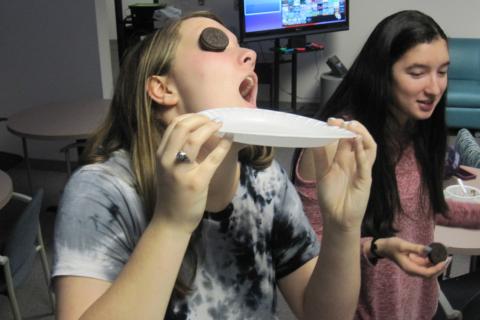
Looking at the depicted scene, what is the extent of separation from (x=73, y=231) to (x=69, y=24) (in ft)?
10.3

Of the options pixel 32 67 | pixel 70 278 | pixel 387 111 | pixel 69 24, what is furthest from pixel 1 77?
pixel 70 278

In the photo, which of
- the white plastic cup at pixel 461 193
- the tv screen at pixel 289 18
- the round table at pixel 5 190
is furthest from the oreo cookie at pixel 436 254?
the tv screen at pixel 289 18

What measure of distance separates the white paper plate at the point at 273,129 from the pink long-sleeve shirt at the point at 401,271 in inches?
19.1

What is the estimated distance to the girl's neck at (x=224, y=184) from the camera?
0.78m

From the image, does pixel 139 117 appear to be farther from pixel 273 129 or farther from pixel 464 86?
pixel 464 86

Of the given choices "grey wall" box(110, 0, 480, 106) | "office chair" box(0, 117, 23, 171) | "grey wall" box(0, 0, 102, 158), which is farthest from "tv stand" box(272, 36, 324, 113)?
"office chair" box(0, 117, 23, 171)

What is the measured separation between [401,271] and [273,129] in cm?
74

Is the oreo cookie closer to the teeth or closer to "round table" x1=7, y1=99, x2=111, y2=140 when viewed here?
the teeth

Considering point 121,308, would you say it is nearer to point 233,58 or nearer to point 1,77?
point 233,58

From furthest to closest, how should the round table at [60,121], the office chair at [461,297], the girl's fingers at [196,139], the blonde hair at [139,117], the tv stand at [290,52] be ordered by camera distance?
the tv stand at [290,52] → the round table at [60,121] → the office chair at [461,297] → the blonde hair at [139,117] → the girl's fingers at [196,139]

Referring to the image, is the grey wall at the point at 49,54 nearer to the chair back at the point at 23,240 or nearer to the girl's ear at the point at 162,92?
the chair back at the point at 23,240

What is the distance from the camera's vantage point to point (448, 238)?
143cm

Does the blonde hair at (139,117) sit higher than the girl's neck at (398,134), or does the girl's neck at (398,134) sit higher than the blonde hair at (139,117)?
the blonde hair at (139,117)

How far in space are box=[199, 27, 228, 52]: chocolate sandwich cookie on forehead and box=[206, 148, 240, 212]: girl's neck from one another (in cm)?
17
